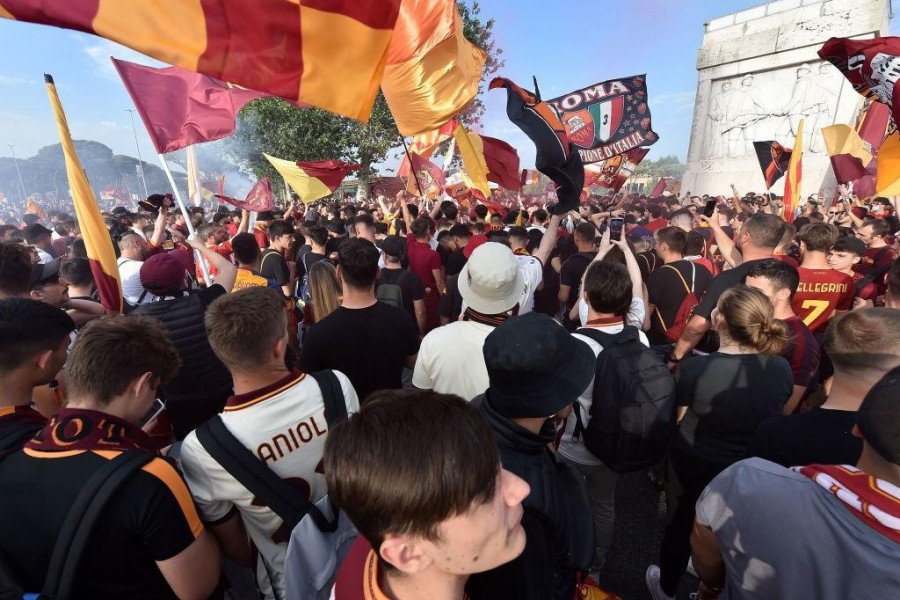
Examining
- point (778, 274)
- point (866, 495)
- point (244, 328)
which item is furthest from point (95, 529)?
point (778, 274)

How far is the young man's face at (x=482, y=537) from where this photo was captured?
913 mm

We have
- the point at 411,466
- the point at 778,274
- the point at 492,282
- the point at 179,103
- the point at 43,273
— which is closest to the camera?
the point at 411,466

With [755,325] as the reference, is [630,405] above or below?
below

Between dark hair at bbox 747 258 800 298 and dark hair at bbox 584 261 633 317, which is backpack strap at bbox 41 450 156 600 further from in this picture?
dark hair at bbox 747 258 800 298

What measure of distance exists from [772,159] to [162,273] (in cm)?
1113

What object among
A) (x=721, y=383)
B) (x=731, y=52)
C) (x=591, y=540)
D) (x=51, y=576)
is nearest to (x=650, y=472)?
(x=721, y=383)

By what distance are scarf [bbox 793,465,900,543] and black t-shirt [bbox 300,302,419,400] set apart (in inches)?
89.8

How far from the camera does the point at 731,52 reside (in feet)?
70.7

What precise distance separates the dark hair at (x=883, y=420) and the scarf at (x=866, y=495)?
0.27ft

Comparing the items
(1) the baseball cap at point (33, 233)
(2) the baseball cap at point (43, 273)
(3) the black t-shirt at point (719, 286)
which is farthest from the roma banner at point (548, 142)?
(1) the baseball cap at point (33, 233)

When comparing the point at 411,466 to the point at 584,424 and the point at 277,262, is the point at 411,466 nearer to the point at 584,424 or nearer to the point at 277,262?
the point at 584,424

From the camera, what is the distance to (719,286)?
11.7 ft

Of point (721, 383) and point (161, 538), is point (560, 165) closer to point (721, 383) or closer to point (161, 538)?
point (721, 383)

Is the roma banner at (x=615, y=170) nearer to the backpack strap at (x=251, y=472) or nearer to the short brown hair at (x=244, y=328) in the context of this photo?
the short brown hair at (x=244, y=328)
